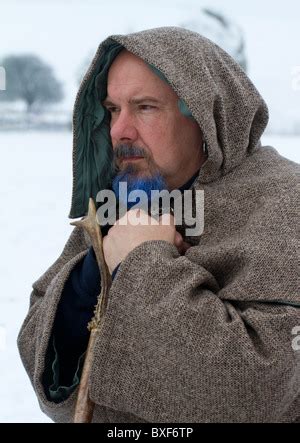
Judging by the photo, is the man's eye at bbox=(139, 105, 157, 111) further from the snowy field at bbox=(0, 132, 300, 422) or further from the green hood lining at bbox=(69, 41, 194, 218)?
the snowy field at bbox=(0, 132, 300, 422)

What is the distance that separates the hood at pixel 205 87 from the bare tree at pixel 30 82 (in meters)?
2.55

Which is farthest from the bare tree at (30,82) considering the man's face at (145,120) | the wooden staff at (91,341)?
the wooden staff at (91,341)

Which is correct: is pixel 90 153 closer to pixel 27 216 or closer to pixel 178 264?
pixel 178 264

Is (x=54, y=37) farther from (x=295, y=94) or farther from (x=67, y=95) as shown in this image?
(x=295, y=94)

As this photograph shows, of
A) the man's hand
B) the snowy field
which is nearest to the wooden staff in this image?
the man's hand

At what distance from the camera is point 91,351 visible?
4.89 feet

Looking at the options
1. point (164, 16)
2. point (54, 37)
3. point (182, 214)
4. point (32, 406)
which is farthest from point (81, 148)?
point (54, 37)

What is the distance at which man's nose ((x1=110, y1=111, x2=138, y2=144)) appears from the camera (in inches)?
63.6

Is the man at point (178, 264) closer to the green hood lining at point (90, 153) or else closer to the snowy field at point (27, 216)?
the green hood lining at point (90, 153)

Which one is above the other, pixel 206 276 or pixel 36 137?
pixel 206 276

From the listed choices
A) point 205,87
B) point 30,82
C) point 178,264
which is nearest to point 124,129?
point 205,87

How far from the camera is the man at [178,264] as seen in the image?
1343 millimetres

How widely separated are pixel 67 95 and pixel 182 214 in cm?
288

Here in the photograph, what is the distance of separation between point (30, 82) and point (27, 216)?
0.81m
